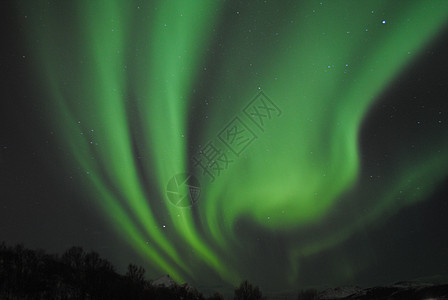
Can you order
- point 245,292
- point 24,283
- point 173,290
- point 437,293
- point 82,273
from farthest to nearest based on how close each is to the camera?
point 437,293
point 245,292
point 173,290
point 82,273
point 24,283

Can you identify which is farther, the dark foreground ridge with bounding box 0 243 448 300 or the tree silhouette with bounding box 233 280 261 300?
the tree silhouette with bounding box 233 280 261 300

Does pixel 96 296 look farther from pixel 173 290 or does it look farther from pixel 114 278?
pixel 173 290

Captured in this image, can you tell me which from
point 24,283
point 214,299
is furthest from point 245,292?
point 24,283

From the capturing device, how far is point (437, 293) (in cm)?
15475

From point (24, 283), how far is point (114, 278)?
15.8 meters

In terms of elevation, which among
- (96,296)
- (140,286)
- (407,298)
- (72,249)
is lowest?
(96,296)

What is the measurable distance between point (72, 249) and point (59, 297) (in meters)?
10.6

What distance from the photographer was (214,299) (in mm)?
91688

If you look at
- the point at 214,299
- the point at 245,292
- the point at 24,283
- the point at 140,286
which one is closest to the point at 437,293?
the point at 245,292

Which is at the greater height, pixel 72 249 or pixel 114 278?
pixel 72 249

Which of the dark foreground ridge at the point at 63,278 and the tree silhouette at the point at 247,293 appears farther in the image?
the tree silhouette at the point at 247,293

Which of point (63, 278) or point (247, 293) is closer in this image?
point (63, 278)

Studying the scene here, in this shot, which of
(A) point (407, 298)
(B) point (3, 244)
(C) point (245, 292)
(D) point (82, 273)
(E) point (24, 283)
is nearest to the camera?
(E) point (24, 283)

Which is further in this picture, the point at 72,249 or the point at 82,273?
the point at 72,249
